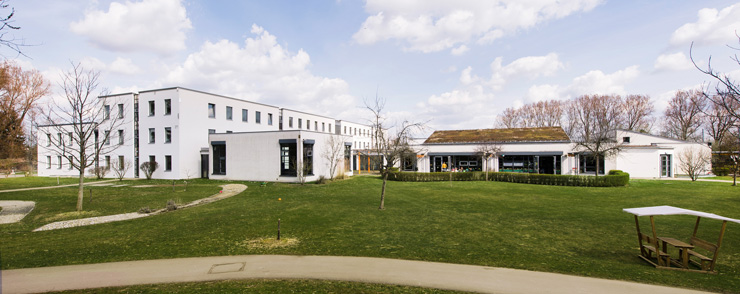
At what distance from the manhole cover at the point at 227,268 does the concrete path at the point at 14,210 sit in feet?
39.6

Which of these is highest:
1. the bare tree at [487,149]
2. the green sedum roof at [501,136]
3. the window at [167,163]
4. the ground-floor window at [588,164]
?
the green sedum roof at [501,136]

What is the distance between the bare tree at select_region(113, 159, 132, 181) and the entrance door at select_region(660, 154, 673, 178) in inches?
2074

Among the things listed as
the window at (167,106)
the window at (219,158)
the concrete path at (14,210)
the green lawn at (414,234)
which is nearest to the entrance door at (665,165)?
the green lawn at (414,234)

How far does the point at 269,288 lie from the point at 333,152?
24.6m

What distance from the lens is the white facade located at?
28094mm

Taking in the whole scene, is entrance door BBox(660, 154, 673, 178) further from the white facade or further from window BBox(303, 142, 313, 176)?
window BBox(303, 142, 313, 176)

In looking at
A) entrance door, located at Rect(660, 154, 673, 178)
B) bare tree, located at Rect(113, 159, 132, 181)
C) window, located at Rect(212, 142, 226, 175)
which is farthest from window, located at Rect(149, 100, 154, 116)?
entrance door, located at Rect(660, 154, 673, 178)

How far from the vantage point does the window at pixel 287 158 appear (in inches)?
1120

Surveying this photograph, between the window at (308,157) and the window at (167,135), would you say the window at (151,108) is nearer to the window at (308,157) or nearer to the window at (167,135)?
the window at (167,135)

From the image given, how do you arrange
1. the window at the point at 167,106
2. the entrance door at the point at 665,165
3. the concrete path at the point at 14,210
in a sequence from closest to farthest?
the concrete path at the point at 14,210
the window at the point at 167,106
the entrance door at the point at 665,165

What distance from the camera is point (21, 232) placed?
439 inches

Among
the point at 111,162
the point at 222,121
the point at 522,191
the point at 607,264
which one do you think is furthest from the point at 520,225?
the point at 111,162

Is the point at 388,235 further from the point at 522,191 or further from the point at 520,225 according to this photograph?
the point at 522,191

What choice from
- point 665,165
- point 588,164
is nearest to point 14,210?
point 588,164
